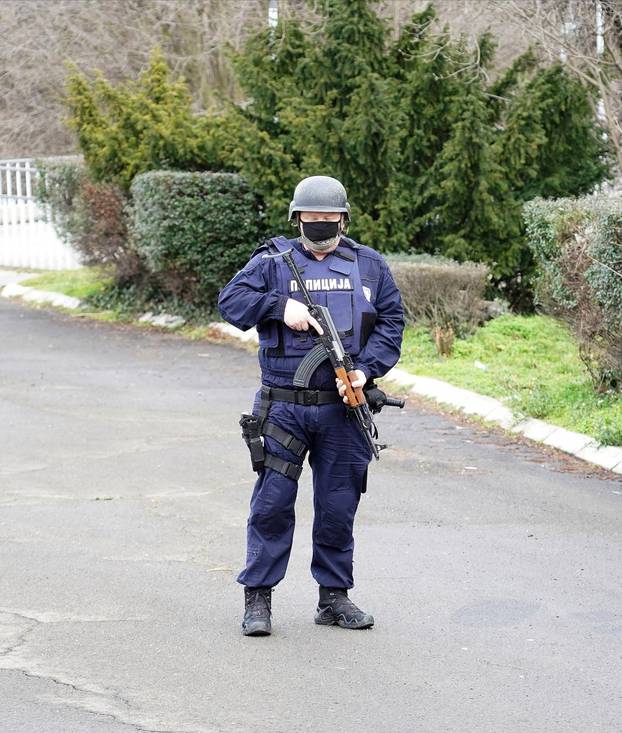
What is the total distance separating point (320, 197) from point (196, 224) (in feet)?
37.6

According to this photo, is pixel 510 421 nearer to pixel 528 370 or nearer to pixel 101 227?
pixel 528 370

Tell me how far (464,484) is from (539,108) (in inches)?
334

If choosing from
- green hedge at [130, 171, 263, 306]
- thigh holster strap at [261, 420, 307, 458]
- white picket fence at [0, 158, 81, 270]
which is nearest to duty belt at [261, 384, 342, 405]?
thigh holster strap at [261, 420, 307, 458]

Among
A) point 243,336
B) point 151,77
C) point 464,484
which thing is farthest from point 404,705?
point 151,77

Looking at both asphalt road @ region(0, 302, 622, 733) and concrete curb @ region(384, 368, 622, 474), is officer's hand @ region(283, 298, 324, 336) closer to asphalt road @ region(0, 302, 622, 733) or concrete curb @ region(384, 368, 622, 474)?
asphalt road @ region(0, 302, 622, 733)

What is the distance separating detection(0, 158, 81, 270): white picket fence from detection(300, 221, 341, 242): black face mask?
1795 centimetres

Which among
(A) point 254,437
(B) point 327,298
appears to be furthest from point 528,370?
(A) point 254,437

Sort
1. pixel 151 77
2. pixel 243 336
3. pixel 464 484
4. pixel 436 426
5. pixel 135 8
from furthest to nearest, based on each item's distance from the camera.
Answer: pixel 135 8, pixel 151 77, pixel 243 336, pixel 436 426, pixel 464 484

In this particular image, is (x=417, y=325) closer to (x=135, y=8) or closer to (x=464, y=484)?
(x=464, y=484)

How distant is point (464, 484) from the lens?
30.9 feet

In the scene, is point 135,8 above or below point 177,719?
above

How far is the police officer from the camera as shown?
19.7 feet

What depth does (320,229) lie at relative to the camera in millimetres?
6023

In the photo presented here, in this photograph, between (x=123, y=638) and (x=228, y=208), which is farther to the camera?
(x=228, y=208)
